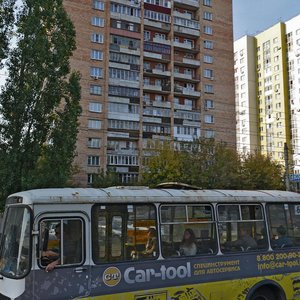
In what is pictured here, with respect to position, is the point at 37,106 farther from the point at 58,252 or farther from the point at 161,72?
the point at 161,72

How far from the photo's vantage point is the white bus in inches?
236

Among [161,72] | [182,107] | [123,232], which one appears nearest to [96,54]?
[161,72]

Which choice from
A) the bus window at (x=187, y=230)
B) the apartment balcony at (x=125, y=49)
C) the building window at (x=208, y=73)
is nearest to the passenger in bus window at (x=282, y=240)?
the bus window at (x=187, y=230)

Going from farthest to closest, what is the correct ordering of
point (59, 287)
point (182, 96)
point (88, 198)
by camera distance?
point (182, 96) → point (88, 198) → point (59, 287)

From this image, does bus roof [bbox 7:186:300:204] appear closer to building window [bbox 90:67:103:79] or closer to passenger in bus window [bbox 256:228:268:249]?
passenger in bus window [bbox 256:228:268:249]

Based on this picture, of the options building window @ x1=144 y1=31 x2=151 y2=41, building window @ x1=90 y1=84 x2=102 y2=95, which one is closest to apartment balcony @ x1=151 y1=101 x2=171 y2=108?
building window @ x1=90 y1=84 x2=102 y2=95

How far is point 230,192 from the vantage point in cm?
820

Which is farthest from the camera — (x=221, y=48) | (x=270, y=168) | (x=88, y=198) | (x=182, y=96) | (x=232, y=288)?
(x=221, y=48)

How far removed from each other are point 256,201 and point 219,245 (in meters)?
1.26

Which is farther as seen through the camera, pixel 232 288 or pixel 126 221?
pixel 232 288

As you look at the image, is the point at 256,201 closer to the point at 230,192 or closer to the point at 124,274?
the point at 230,192

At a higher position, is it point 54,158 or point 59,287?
point 54,158

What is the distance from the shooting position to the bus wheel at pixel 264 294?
25.9 ft

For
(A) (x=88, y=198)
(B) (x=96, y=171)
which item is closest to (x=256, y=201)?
(A) (x=88, y=198)
